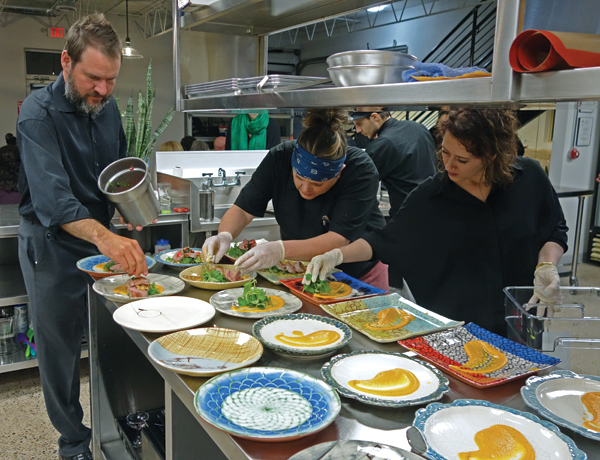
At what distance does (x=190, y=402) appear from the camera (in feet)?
3.86

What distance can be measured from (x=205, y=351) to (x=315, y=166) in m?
1.06

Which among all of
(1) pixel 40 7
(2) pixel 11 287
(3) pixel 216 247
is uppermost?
(1) pixel 40 7

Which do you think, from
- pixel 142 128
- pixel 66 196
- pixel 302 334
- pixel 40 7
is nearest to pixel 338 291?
pixel 302 334

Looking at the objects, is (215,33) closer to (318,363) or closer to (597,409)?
(318,363)

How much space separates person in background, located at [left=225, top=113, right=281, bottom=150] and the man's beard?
3.61 meters

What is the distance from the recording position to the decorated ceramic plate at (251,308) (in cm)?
167

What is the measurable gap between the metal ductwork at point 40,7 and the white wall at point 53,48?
4.2 inches

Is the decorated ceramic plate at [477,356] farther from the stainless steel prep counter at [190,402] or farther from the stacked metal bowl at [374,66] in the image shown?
the stacked metal bowl at [374,66]

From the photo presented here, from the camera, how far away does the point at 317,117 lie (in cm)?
226

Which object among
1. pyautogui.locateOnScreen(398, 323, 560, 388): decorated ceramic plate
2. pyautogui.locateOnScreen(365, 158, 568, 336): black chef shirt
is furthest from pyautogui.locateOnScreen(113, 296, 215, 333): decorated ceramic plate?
pyautogui.locateOnScreen(365, 158, 568, 336): black chef shirt

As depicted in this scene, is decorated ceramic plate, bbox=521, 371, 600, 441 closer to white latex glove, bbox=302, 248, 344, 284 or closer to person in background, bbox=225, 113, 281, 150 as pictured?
white latex glove, bbox=302, 248, 344, 284

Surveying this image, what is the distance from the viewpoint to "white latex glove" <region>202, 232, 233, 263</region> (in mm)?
2195

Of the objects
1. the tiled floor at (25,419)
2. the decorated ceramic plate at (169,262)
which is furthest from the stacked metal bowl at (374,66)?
the tiled floor at (25,419)

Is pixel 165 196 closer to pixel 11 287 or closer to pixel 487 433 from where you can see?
pixel 11 287
